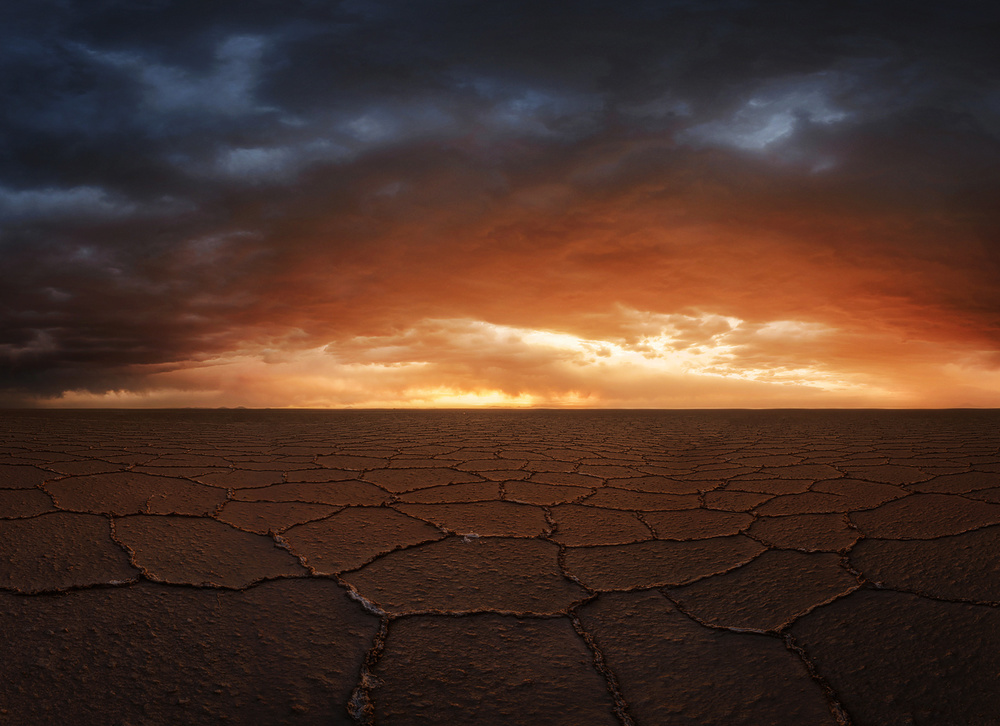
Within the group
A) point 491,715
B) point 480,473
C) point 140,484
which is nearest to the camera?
point 491,715

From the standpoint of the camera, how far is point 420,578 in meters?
1.20

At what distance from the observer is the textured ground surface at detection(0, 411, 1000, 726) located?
0.77 meters

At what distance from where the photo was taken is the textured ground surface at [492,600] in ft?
2.54

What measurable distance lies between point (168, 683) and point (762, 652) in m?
0.95

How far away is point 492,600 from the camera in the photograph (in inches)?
43.2

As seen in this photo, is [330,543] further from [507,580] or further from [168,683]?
[168,683]

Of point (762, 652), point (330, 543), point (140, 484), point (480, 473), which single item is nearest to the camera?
point (762, 652)

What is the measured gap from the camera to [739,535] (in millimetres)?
1565

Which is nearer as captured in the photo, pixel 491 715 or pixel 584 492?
pixel 491 715

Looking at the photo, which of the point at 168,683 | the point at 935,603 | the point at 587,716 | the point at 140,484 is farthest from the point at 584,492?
the point at 140,484

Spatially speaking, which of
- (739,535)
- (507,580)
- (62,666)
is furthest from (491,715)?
(739,535)

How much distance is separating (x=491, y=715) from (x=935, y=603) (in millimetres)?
931

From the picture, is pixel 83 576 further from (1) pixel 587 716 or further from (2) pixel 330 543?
(1) pixel 587 716

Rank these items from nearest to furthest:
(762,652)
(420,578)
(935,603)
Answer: (762,652) < (935,603) < (420,578)
